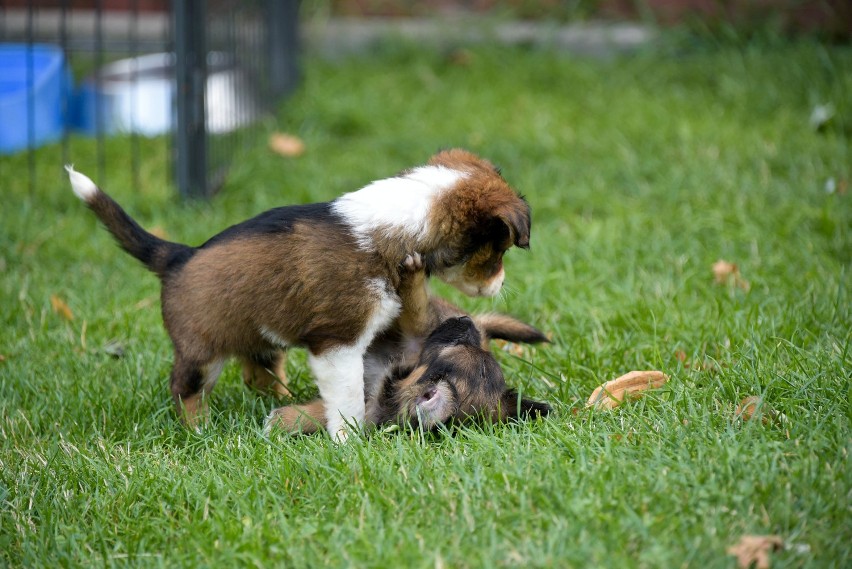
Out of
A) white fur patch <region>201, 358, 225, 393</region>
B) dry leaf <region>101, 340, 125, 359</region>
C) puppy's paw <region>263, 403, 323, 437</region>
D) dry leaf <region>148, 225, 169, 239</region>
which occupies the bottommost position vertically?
dry leaf <region>101, 340, 125, 359</region>

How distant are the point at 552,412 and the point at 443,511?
887 mm

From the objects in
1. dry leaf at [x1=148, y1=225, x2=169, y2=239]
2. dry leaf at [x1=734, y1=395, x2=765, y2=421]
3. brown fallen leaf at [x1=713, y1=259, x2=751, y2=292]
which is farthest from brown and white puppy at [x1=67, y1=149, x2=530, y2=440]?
dry leaf at [x1=148, y1=225, x2=169, y2=239]

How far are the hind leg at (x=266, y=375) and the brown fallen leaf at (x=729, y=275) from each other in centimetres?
233

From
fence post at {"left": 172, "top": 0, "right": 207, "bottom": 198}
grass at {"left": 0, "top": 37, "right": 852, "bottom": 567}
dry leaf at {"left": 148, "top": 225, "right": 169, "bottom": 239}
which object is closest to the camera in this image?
grass at {"left": 0, "top": 37, "right": 852, "bottom": 567}

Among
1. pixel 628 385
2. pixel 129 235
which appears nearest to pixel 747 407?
pixel 628 385

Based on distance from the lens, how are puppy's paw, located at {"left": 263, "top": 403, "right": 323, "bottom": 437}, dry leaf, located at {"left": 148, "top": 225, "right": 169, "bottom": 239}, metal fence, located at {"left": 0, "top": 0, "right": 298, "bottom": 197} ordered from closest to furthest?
puppy's paw, located at {"left": 263, "top": 403, "right": 323, "bottom": 437}
dry leaf, located at {"left": 148, "top": 225, "right": 169, "bottom": 239}
metal fence, located at {"left": 0, "top": 0, "right": 298, "bottom": 197}

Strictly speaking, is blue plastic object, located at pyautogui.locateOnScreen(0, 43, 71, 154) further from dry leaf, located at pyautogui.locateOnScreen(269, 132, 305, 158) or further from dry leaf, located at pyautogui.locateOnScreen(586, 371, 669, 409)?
dry leaf, located at pyautogui.locateOnScreen(586, 371, 669, 409)

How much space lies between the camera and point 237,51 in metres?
7.29

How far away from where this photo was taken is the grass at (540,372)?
280 centimetres

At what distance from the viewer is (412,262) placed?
3.68m

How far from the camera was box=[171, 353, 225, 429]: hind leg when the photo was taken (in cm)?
373

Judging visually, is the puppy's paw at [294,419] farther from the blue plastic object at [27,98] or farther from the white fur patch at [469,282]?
the blue plastic object at [27,98]

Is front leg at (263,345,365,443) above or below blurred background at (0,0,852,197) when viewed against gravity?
below

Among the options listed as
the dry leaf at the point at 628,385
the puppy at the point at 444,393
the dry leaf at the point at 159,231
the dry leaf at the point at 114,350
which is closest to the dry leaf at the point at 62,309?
the dry leaf at the point at 114,350
